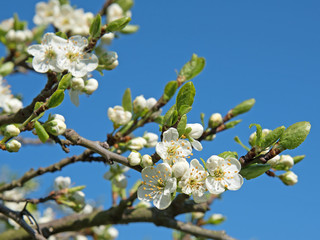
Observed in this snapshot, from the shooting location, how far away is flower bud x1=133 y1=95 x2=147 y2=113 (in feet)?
8.20

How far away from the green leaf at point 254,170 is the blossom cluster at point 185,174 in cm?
3

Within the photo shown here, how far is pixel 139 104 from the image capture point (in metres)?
2.51

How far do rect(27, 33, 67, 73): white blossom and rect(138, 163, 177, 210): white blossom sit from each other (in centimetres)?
82

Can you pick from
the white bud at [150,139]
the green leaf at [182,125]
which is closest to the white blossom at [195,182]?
the green leaf at [182,125]

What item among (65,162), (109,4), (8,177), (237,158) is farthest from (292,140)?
(8,177)

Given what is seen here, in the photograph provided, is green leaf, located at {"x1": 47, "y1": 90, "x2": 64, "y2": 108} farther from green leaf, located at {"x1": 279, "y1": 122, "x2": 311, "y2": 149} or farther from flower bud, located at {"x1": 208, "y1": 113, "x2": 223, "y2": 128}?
flower bud, located at {"x1": 208, "y1": 113, "x2": 223, "y2": 128}

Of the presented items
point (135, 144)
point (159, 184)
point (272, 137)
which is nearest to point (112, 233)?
point (135, 144)

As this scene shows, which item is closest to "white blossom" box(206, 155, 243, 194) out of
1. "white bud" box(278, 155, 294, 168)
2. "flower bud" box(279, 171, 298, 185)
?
"white bud" box(278, 155, 294, 168)

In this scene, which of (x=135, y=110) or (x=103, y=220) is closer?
(x=135, y=110)

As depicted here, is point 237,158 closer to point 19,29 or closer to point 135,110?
point 135,110

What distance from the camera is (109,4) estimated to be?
343 cm

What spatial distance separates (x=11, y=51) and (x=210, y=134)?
212 cm

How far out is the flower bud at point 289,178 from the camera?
2.37 meters

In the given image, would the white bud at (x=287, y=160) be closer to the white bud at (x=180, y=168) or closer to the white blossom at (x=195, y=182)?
the white blossom at (x=195, y=182)
